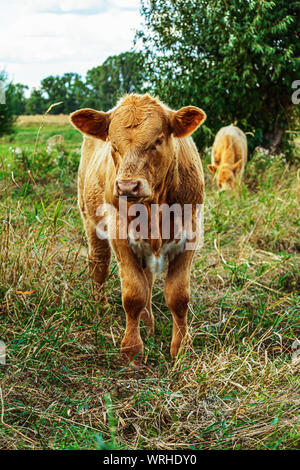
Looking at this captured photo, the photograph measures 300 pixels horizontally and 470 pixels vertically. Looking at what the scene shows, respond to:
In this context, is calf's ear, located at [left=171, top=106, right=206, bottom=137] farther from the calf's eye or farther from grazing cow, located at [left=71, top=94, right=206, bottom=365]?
the calf's eye

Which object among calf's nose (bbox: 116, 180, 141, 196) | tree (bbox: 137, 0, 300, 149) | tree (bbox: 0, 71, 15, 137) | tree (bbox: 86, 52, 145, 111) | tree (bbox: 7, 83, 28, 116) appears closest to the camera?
calf's nose (bbox: 116, 180, 141, 196)

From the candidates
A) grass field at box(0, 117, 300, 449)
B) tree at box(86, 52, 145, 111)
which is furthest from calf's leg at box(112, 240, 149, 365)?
tree at box(86, 52, 145, 111)

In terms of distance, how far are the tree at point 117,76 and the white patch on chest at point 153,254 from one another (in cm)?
579

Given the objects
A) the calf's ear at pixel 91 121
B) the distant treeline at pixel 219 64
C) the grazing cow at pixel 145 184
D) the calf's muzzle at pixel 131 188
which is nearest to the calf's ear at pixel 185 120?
the grazing cow at pixel 145 184

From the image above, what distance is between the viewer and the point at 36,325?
3.47 metres

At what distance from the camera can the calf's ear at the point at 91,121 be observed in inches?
122

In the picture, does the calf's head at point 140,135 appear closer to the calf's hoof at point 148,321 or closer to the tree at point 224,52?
the calf's hoof at point 148,321

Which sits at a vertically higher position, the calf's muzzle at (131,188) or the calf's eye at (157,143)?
the calf's eye at (157,143)

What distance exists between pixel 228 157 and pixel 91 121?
592 centimetres

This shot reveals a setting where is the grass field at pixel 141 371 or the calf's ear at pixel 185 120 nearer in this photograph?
the grass field at pixel 141 371

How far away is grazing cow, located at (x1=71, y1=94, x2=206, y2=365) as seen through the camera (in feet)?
9.17

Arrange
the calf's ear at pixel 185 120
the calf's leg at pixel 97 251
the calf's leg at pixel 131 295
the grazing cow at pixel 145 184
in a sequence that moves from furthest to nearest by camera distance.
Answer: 1. the calf's leg at pixel 97 251
2. the calf's leg at pixel 131 295
3. the calf's ear at pixel 185 120
4. the grazing cow at pixel 145 184

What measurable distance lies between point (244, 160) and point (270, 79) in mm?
1634
